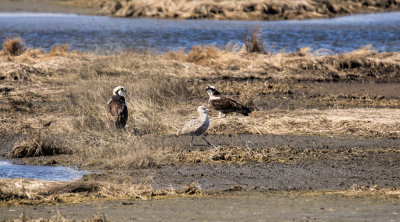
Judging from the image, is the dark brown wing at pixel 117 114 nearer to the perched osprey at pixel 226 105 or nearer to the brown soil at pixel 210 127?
the brown soil at pixel 210 127

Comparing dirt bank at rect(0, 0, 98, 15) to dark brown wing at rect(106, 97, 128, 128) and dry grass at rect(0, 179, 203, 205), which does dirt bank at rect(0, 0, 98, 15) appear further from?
dry grass at rect(0, 179, 203, 205)

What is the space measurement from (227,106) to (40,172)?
428cm

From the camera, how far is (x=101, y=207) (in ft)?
28.7

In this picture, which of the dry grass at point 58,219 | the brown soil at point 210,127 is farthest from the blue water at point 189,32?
the dry grass at point 58,219

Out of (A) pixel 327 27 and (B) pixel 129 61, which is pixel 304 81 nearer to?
(B) pixel 129 61

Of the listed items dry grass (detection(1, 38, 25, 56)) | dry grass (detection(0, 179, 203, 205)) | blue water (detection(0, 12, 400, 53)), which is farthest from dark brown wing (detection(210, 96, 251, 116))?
blue water (detection(0, 12, 400, 53))

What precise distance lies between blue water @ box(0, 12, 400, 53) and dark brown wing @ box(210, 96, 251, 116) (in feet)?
50.1

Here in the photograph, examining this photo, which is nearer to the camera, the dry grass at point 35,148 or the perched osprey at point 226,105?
the dry grass at point 35,148

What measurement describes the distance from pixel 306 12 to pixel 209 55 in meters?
32.4

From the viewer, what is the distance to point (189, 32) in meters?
41.4

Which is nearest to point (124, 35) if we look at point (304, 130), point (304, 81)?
point (304, 81)

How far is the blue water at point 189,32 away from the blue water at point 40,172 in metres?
18.0

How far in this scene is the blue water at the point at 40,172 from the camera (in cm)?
1059

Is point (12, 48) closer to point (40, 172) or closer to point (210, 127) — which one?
point (210, 127)
